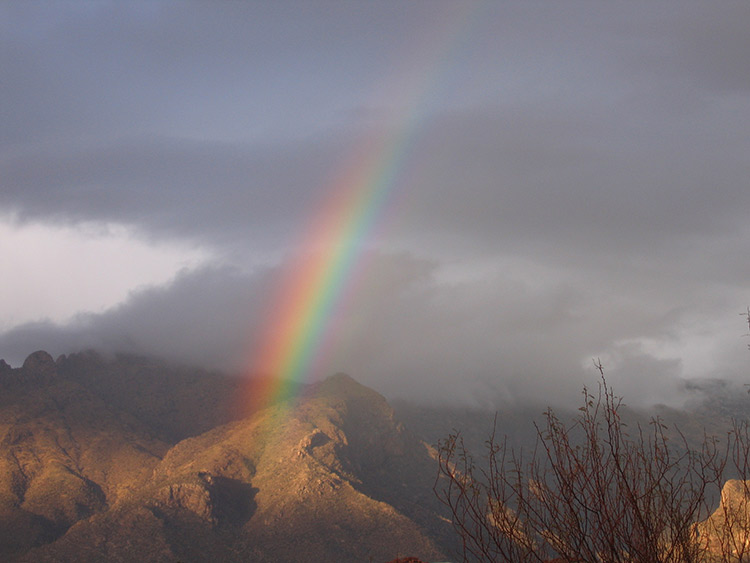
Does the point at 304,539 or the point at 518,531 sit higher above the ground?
the point at 518,531

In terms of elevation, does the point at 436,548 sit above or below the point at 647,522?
below

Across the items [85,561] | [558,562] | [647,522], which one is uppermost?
[647,522]

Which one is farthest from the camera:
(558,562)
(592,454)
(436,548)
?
(436,548)

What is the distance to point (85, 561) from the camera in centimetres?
19638

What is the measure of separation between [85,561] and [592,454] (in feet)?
701

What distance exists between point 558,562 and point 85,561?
20778cm

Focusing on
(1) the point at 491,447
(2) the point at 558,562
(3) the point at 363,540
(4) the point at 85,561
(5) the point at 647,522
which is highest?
(1) the point at 491,447

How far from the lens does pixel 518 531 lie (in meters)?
14.7

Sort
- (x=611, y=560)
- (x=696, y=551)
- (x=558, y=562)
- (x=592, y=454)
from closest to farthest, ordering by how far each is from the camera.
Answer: (x=611, y=560) < (x=592, y=454) < (x=696, y=551) < (x=558, y=562)

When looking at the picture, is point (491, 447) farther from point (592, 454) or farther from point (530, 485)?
point (592, 454)

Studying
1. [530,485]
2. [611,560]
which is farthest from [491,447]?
[611,560]

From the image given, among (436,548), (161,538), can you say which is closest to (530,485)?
(436,548)

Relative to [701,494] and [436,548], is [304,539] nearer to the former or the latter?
[436,548]

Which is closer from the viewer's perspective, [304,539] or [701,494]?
[701,494]
